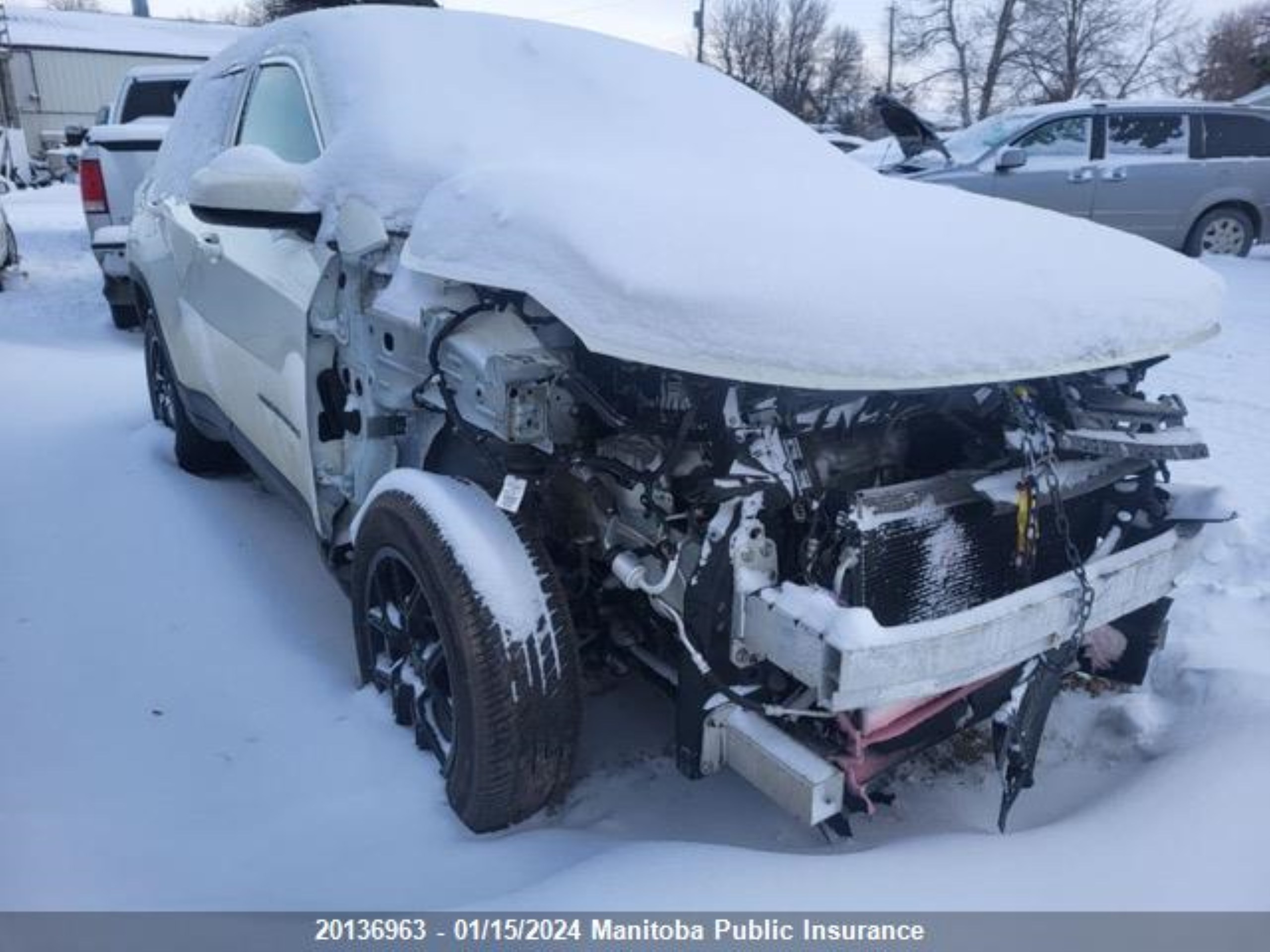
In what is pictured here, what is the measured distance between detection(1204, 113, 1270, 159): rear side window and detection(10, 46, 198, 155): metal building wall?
44.6 m

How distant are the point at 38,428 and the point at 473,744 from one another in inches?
165

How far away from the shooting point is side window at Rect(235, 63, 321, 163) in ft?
9.73

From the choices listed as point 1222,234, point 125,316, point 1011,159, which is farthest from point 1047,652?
→ point 1222,234

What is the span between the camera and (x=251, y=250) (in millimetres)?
3137

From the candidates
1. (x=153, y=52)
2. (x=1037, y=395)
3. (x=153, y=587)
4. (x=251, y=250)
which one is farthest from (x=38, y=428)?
(x=153, y=52)

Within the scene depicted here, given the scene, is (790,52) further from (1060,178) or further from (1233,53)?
(1060,178)

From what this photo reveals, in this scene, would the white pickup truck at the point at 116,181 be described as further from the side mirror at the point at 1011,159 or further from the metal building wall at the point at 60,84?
the metal building wall at the point at 60,84

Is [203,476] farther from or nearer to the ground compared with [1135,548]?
nearer to the ground

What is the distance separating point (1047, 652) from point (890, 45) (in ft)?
171

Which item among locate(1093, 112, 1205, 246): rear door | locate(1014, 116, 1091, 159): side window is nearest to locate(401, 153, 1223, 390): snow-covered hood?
locate(1093, 112, 1205, 246): rear door

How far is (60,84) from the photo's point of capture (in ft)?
141

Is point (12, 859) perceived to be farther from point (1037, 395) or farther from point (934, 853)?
point (1037, 395)

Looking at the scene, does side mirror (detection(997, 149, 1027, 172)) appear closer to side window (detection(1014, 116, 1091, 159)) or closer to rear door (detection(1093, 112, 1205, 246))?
side window (detection(1014, 116, 1091, 159))

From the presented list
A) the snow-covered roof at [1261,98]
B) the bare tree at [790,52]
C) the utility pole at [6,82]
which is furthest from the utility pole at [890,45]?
the utility pole at [6,82]
